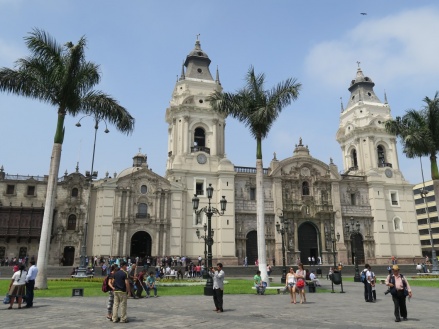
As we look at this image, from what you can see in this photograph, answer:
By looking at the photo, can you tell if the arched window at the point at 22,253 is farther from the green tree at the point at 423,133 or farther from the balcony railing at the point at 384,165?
the balcony railing at the point at 384,165

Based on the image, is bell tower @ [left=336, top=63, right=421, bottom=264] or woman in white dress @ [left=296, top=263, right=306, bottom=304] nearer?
woman in white dress @ [left=296, top=263, right=306, bottom=304]

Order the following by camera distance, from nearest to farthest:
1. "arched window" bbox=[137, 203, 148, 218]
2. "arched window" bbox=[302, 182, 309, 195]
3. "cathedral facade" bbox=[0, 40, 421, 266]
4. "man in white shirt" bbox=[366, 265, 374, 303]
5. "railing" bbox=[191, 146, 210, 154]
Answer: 1. "man in white shirt" bbox=[366, 265, 374, 303]
2. "cathedral facade" bbox=[0, 40, 421, 266]
3. "arched window" bbox=[137, 203, 148, 218]
4. "railing" bbox=[191, 146, 210, 154]
5. "arched window" bbox=[302, 182, 309, 195]

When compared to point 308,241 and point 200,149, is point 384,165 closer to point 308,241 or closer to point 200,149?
point 308,241

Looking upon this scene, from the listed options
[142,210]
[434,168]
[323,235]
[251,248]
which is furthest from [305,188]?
[142,210]

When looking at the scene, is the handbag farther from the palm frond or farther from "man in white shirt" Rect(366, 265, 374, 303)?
the palm frond

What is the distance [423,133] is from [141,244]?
29490 mm

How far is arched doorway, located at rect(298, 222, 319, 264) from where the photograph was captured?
150ft

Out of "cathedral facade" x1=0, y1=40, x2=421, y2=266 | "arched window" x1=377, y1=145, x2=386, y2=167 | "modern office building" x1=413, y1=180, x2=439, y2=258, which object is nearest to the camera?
"cathedral facade" x1=0, y1=40, x2=421, y2=266

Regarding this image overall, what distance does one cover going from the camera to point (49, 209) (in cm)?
1861

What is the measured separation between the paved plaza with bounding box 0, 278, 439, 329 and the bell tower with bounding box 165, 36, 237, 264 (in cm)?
2677

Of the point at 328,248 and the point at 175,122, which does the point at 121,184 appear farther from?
the point at 328,248

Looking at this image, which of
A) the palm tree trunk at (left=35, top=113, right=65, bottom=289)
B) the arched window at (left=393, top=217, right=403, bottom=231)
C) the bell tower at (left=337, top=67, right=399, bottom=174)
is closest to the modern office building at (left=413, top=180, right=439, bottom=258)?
the bell tower at (left=337, top=67, right=399, bottom=174)

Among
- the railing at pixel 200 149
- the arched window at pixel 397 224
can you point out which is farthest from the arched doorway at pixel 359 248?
the railing at pixel 200 149

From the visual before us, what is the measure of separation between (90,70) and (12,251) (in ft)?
84.6
